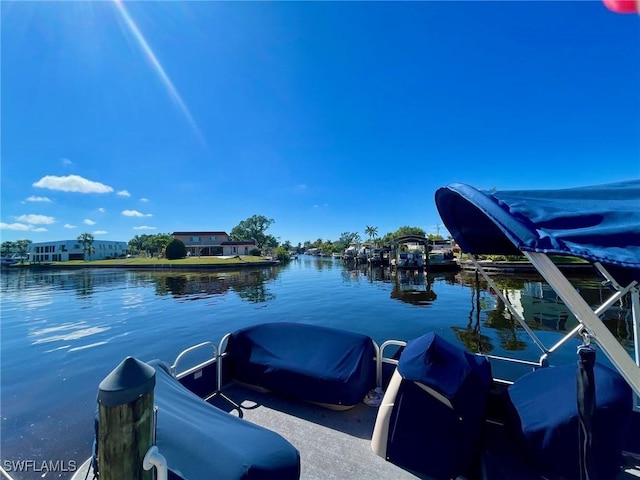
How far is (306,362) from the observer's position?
3504 mm

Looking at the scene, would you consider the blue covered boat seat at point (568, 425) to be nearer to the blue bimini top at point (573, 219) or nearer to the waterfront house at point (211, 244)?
the blue bimini top at point (573, 219)

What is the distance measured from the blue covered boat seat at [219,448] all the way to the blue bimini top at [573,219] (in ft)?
5.82

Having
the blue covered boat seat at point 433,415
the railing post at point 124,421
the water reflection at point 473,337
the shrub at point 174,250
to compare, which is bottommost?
the water reflection at point 473,337

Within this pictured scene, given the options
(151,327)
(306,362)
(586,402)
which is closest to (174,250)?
(151,327)

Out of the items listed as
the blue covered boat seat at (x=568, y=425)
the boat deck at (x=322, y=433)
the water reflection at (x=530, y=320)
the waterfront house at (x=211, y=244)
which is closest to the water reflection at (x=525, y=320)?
the water reflection at (x=530, y=320)

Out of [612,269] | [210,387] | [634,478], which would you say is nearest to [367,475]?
[634,478]

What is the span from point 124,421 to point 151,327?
11.5m

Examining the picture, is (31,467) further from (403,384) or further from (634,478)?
(634,478)

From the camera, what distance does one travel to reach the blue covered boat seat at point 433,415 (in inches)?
90.0

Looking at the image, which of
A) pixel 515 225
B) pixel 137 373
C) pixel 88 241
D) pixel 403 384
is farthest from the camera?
pixel 88 241

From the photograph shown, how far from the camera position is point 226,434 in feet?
5.59

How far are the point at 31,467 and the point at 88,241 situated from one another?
75881mm

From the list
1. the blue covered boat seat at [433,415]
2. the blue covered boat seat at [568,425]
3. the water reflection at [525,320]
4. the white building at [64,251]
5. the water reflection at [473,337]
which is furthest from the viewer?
the white building at [64,251]

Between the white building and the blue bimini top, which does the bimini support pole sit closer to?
the blue bimini top
